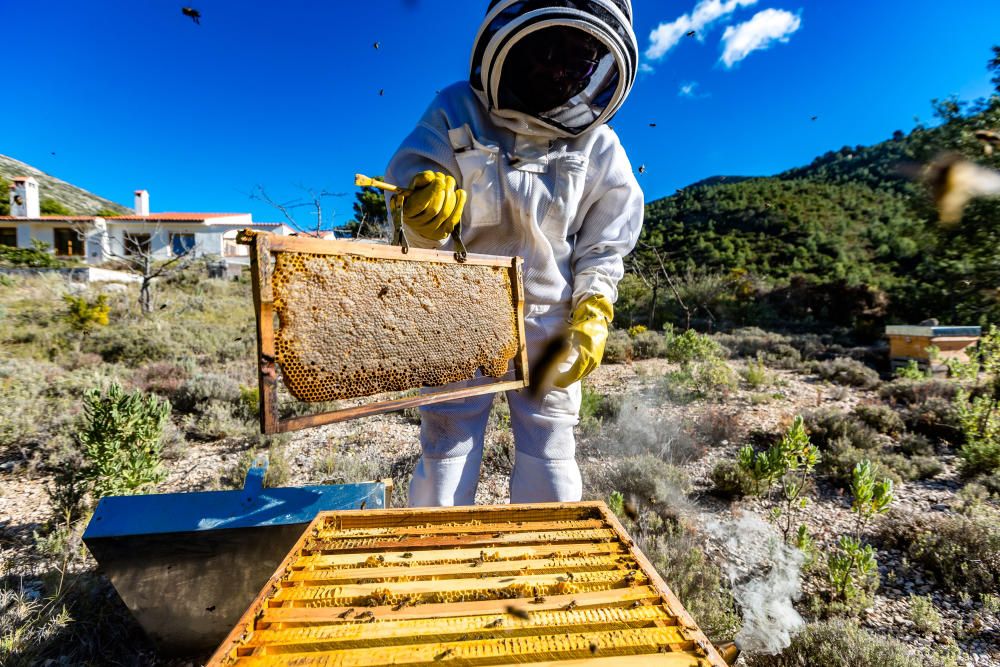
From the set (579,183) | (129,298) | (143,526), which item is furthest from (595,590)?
(129,298)

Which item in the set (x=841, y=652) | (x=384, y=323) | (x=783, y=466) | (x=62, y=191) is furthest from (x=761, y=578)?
(x=62, y=191)

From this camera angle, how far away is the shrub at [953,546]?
8.57 feet

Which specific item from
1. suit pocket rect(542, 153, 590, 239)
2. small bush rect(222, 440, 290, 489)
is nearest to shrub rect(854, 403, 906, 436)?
suit pocket rect(542, 153, 590, 239)

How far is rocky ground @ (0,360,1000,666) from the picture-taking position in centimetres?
240

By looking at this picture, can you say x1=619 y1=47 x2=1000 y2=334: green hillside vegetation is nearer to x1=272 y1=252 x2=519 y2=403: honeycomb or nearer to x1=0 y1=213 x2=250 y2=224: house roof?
x1=272 y1=252 x2=519 y2=403: honeycomb

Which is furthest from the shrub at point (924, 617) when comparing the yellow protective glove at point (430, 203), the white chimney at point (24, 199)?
the white chimney at point (24, 199)

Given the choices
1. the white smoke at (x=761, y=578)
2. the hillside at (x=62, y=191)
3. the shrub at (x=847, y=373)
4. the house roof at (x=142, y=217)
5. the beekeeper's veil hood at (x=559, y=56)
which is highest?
the hillside at (x=62, y=191)

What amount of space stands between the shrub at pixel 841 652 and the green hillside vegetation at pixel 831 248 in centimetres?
189

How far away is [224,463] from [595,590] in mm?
4044

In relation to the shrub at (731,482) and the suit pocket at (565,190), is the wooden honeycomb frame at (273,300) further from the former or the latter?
the shrub at (731,482)

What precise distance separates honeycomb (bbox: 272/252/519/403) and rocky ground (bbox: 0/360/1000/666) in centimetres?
186

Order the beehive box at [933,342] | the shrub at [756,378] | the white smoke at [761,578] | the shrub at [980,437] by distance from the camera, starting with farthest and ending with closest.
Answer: the beehive box at [933,342], the shrub at [756,378], the shrub at [980,437], the white smoke at [761,578]

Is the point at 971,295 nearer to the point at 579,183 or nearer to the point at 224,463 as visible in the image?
the point at 579,183

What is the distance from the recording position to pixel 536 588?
1123 mm
